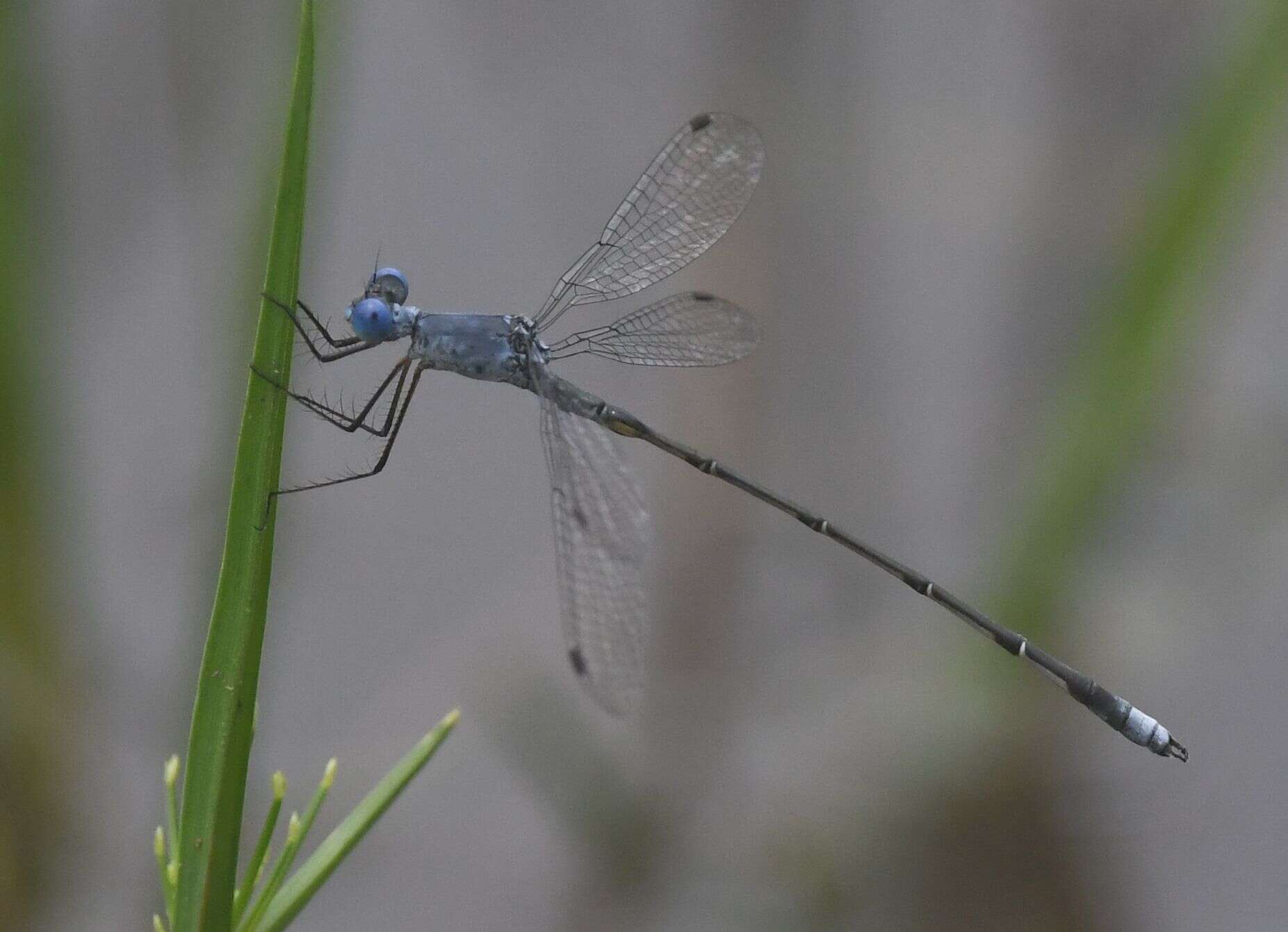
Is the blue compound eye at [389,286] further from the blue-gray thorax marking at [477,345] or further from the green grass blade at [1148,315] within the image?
the green grass blade at [1148,315]

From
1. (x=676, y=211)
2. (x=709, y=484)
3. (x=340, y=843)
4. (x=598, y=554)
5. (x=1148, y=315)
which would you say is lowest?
(x=340, y=843)

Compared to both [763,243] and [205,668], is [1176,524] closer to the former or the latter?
[763,243]

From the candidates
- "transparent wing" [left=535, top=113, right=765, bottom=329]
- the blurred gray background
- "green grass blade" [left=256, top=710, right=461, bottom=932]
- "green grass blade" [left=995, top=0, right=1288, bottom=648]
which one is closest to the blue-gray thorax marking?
"transparent wing" [left=535, top=113, right=765, bottom=329]

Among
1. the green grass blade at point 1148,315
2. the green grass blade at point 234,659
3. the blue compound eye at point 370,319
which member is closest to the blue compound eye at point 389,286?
the blue compound eye at point 370,319

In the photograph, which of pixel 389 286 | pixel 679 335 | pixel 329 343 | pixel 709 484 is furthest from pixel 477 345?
pixel 709 484

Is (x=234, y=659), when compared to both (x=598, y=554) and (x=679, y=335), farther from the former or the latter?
(x=679, y=335)

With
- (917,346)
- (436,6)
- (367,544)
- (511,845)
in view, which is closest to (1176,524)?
(917,346)

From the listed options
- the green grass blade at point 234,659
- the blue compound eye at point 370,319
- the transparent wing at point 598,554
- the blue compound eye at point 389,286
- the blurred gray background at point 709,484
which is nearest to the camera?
the green grass blade at point 234,659
